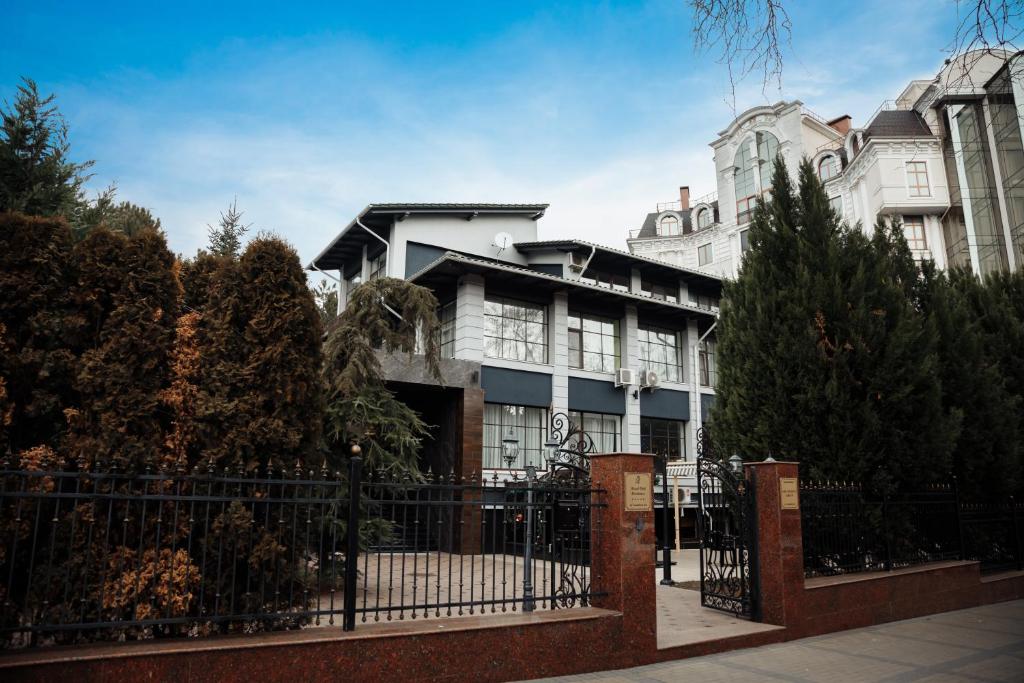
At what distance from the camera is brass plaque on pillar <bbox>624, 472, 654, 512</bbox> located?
7027 millimetres

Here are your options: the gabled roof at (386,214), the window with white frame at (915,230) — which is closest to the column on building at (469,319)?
the gabled roof at (386,214)

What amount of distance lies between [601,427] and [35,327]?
59.4 ft

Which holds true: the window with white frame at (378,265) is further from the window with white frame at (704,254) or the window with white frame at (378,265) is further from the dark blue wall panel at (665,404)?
the window with white frame at (704,254)

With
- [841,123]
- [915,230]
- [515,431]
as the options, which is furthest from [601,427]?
[841,123]

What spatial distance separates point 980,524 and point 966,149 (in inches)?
1062

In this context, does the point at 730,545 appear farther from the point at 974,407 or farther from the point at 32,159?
the point at 32,159

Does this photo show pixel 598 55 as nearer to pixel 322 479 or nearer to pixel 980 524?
pixel 322 479

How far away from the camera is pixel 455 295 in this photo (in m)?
20.2

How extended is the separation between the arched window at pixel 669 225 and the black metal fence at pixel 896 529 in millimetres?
33779

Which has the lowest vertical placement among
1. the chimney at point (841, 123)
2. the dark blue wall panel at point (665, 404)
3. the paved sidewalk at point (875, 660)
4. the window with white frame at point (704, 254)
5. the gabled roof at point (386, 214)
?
the paved sidewalk at point (875, 660)

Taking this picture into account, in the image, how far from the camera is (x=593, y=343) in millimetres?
22219

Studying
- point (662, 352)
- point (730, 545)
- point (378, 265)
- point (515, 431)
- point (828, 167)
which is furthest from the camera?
point (828, 167)

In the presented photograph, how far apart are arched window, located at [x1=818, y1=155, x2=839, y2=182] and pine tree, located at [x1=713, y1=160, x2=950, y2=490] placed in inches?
1193

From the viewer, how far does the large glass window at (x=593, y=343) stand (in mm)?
21703
